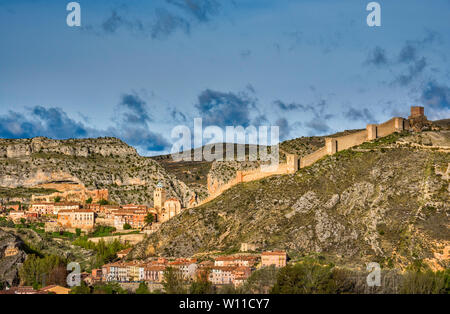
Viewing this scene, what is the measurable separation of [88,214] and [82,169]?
25704mm

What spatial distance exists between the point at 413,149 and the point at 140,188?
194 ft

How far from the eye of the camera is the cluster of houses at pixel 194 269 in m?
86.4

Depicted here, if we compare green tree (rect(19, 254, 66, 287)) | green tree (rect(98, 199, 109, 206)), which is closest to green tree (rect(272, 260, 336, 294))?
green tree (rect(19, 254, 66, 287))

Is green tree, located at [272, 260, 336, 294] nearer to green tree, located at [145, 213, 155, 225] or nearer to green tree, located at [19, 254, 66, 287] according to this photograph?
green tree, located at [19, 254, 66, 287]

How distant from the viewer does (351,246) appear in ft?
300

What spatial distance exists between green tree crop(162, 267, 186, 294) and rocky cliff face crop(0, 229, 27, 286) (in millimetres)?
24391

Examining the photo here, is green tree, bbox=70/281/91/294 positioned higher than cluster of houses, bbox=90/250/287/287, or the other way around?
cluster of houses, bbox=90/250/287/287

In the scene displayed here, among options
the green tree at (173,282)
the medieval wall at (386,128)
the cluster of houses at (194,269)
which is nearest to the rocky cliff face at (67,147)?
the cluster of houses at (194,269)

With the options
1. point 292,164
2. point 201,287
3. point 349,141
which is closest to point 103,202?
point 292,164

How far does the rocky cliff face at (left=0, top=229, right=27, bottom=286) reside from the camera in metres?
106

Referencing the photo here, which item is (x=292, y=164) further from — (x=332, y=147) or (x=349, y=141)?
(x=349, y=141)

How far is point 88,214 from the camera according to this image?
13125 cm
